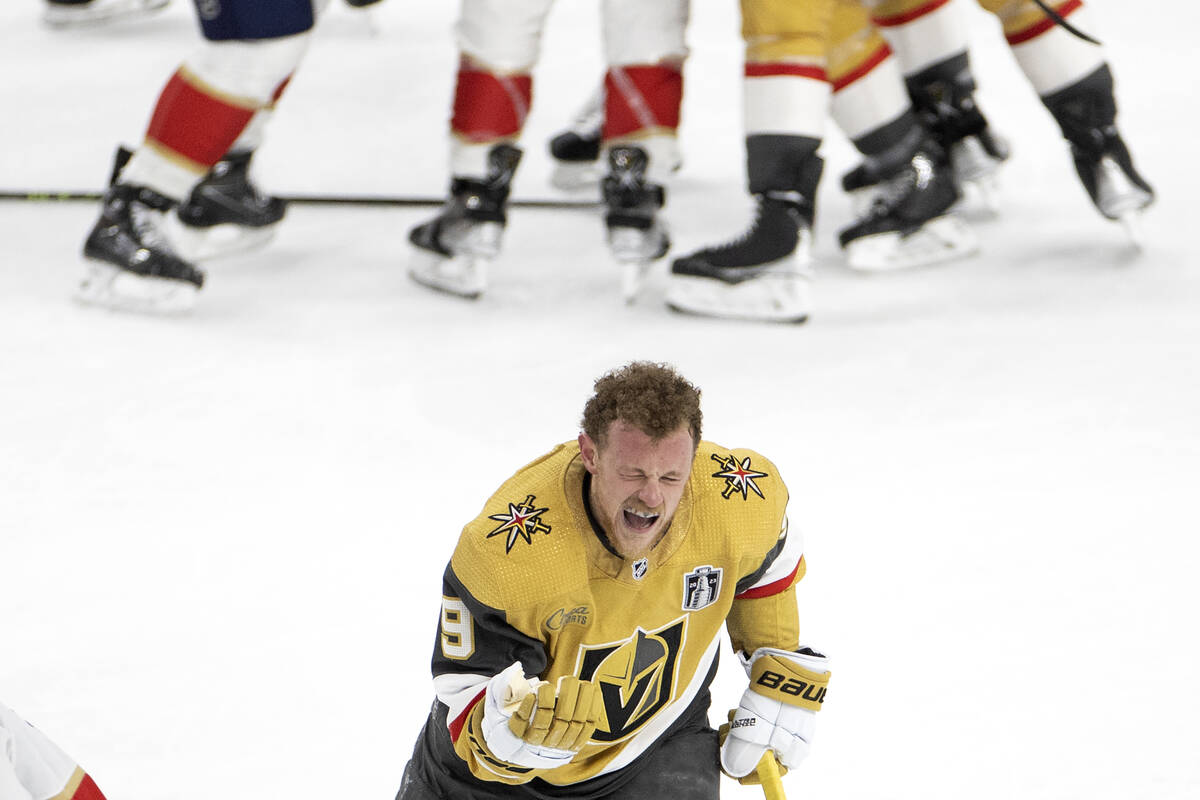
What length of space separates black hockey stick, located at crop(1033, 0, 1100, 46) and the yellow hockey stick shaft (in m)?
2.03

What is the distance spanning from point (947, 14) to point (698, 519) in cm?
250

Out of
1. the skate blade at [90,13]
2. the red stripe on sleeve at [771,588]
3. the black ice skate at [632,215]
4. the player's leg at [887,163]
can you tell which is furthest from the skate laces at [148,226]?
the skate blade at [90,13]

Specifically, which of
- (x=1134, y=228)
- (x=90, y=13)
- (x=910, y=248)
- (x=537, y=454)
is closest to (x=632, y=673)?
(x=537, y=454)

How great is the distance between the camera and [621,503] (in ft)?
4.44

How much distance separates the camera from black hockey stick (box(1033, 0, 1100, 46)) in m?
3.13

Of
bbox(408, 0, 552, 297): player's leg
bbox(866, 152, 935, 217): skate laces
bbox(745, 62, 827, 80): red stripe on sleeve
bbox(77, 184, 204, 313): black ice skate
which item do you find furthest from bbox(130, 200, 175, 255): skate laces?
bbox(866, 152, 935, 217): skate laces

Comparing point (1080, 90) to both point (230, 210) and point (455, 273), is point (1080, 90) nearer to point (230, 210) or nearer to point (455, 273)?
point (455, 273)

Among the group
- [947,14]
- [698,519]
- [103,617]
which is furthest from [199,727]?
[947,14]

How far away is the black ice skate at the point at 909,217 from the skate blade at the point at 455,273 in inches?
33.6

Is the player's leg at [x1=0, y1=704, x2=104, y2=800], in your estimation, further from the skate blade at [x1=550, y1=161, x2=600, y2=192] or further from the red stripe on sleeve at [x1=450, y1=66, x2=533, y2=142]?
the skate blade at [x1=550, y1=161, x2=600, y2=192]

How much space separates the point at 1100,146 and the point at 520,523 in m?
2.36

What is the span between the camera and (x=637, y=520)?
136 cm

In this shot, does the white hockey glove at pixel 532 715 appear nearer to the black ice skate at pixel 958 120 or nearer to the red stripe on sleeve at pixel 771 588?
the red stripe on sleeve at pixel 771 588

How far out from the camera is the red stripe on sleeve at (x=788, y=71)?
3.02 metres
